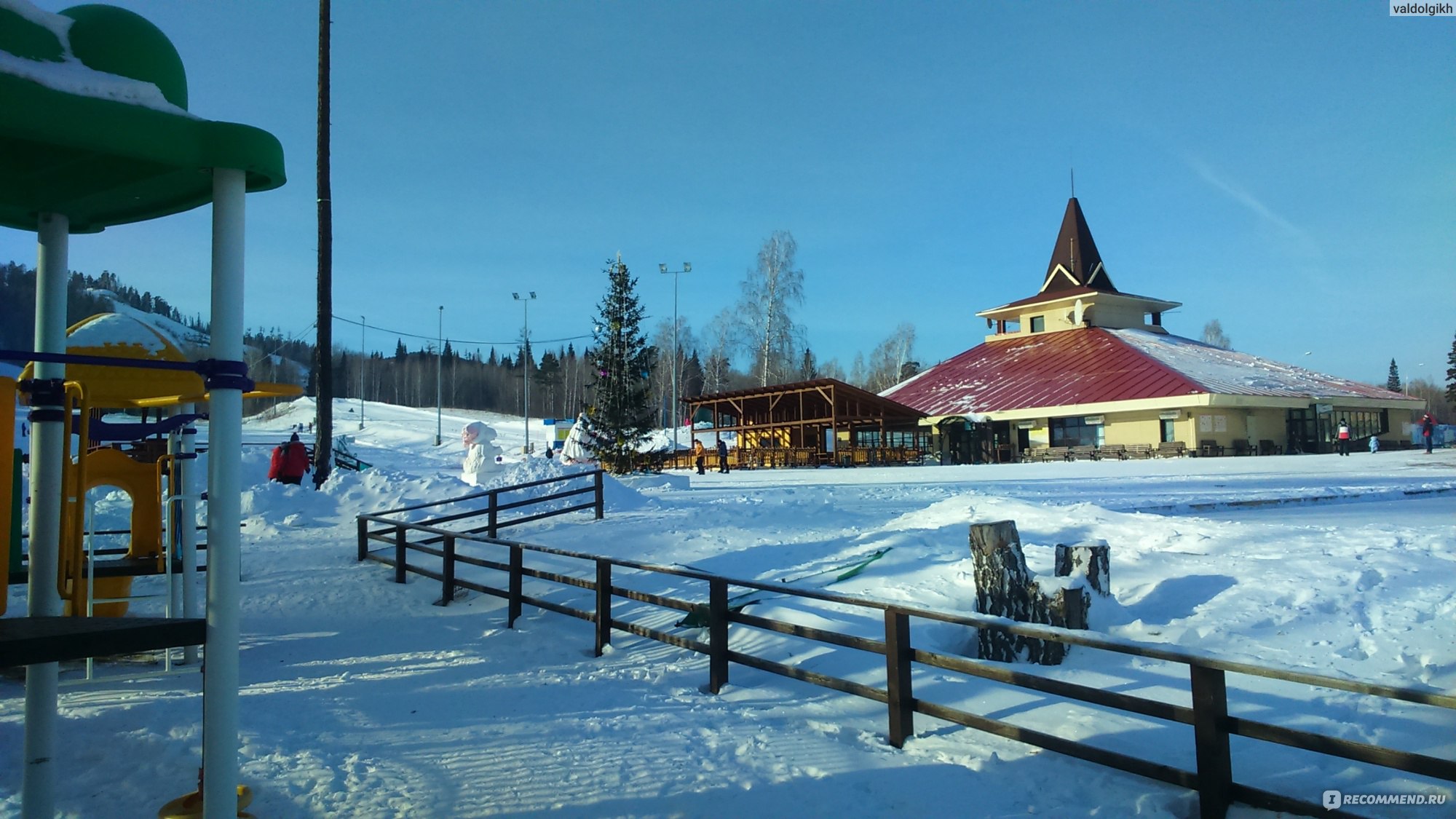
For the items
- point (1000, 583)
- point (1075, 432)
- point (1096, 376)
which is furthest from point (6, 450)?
point (1096, 376)

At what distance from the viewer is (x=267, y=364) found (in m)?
96.8

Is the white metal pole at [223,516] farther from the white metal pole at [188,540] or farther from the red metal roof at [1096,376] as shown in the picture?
the red metal roof at [1096,376]

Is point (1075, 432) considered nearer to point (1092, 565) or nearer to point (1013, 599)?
point (1092, 565)

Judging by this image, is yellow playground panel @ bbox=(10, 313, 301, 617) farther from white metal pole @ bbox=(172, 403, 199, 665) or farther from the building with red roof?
the building with red roof

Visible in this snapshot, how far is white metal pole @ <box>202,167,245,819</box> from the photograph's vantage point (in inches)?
139

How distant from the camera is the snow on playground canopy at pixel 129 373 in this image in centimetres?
577

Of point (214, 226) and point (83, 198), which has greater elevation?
point (83, 198)

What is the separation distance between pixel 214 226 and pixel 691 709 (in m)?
4.07

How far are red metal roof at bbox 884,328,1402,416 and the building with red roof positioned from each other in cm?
10

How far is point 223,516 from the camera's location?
3.61 meters

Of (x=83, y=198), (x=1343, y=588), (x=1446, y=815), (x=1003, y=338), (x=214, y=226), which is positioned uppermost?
(x=1003, y=338)

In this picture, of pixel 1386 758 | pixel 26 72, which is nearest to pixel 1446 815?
pixel 1386 758

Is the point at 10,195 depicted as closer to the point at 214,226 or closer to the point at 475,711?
the point at 214,226

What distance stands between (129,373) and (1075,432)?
42553mm
